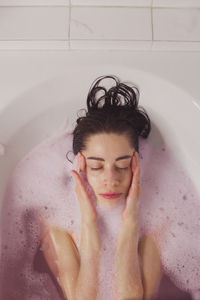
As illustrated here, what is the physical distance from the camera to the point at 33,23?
5.07ft

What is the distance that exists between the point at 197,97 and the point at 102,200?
1.69 feet

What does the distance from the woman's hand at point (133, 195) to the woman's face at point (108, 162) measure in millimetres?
20

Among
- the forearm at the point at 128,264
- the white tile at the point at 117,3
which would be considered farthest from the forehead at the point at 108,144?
the white tile at the point at 117,3

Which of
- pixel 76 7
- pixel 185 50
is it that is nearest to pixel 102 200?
pixel 185 50

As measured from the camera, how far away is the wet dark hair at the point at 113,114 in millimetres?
1423

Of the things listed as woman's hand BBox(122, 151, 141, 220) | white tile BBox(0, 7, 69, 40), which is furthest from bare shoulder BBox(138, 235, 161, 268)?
white tile BBox(0, 7, 69, 40)

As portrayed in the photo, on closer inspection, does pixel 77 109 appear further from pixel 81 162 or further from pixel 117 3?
pixel 117 3

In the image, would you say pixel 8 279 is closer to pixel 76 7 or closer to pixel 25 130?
pixel 25 130

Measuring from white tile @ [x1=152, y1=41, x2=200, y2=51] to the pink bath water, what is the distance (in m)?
0.37

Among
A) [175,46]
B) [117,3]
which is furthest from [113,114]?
[117,3]

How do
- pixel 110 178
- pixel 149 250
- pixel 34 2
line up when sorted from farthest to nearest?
pixel 34 2, pixel 149 250, pixel 110 178

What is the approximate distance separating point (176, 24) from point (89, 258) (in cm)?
96

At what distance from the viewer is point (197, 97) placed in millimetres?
1452

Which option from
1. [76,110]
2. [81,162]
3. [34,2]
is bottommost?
[81,162]
